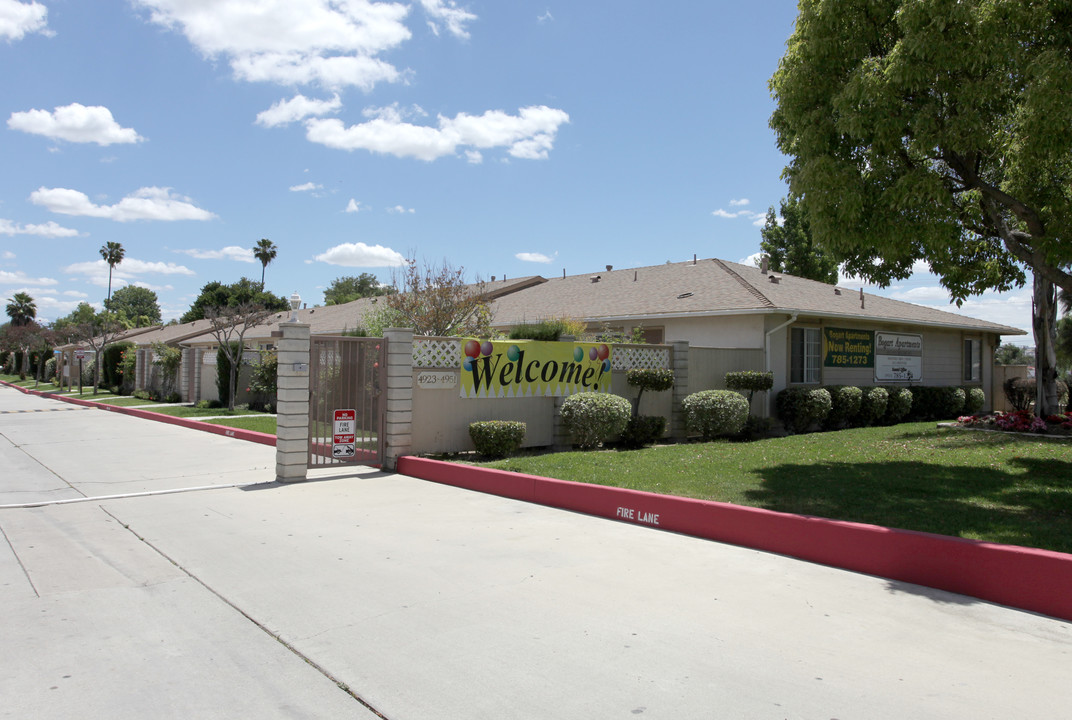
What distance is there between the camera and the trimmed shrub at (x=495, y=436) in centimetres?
1240

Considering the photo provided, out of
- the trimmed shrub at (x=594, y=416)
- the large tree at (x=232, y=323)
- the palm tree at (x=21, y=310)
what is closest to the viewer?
the trimmed shrub at (x=594, y=416)

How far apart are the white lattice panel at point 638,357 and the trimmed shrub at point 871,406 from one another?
6.22 meters

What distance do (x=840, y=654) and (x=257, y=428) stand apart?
1658cm

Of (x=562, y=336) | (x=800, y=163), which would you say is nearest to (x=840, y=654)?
(x=800, y=163)

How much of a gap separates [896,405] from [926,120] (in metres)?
12.7

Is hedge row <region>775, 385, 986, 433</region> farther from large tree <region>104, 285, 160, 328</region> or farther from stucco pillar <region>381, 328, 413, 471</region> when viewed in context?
large tree <region>104, 285, 160, 328</region>

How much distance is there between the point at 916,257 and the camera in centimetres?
1079

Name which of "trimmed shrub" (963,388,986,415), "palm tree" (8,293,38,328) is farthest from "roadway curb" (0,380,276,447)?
"palm tree" (8,293,38,328)

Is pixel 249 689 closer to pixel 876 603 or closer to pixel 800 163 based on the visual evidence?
pixel 876 603

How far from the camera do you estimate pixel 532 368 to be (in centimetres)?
1398

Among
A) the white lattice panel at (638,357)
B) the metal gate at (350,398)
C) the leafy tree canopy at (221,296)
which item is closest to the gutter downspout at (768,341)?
the white lattice panel at (638,357)

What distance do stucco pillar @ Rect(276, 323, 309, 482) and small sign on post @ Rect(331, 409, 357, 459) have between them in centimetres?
56

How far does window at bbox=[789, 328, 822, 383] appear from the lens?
60.6ft

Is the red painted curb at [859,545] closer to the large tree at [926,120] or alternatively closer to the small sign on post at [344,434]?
the small sign on post at [344,434]
